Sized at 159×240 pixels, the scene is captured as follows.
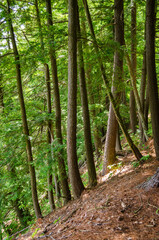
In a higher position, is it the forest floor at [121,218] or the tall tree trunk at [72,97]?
the tall tree trunk at [72,97]

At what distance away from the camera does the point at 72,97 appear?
5.79m

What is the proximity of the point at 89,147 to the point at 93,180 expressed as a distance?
1.35 meters

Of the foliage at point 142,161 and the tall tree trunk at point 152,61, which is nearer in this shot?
the tall tree trunk at point 152,61

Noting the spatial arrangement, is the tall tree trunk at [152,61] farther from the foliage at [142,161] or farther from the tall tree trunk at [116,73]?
the tall tree trunk at [116,73]

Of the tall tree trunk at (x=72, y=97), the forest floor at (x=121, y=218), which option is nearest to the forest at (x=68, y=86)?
the tall tree trunk at (x=72, y=97)

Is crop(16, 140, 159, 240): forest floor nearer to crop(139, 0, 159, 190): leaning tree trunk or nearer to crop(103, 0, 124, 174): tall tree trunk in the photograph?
crop(139, 0, 159, 190): leaning tree trunk

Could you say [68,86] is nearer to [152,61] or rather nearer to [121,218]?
[152,61]

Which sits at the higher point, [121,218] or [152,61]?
[152,61]

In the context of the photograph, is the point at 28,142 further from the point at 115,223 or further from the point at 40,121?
the point at 115,223

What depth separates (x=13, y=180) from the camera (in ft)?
26.2

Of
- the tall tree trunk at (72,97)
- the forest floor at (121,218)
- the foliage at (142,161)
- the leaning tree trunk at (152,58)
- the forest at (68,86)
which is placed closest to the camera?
the forest floor at (121,218)

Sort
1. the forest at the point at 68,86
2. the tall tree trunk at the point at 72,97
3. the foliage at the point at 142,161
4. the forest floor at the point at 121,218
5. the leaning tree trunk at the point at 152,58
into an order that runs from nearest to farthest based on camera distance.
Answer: the forest floor at the point at 121,218 → the leaning tree trunk at the point at 152,58 → the tall tree trunk at the point at 72,97 → the forest at the point at 68,86 → the foliage at the point at 142,161

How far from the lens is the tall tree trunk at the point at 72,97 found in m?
5.46

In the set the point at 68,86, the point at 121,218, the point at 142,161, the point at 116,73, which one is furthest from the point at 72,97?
the point at 121,218
